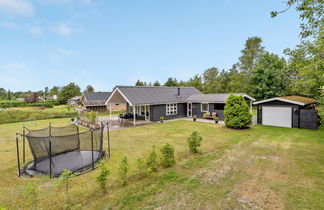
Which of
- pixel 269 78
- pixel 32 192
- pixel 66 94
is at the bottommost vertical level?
pixel 32 192

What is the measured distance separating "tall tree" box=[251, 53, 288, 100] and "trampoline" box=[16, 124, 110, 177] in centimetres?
2459

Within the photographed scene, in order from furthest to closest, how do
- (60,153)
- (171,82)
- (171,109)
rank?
(171,82) → (171,109) → (60,153)

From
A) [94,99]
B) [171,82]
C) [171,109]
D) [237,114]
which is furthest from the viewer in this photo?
[171,82]

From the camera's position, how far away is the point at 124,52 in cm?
2805

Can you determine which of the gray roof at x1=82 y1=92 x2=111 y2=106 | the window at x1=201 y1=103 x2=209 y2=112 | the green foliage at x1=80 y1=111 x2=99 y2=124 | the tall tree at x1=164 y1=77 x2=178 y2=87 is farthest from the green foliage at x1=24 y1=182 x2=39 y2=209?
the tall tree at x1=164 y1=77 x2=178 y2=87

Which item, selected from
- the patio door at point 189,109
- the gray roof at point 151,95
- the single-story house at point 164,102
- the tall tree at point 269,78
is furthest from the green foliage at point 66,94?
the tall tree at point 269,78

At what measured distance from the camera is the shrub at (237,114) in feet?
39.6

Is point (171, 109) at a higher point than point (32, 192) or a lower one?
higher

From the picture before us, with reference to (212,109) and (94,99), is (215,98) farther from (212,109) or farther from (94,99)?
(94,99)

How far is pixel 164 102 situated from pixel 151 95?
1.65 meters

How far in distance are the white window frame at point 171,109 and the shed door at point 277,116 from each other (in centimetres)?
840

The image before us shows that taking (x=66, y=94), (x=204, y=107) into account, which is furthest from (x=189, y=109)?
(x=66, y=94)

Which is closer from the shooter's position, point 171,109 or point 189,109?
point 171,109

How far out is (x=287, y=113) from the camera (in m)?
12.8
